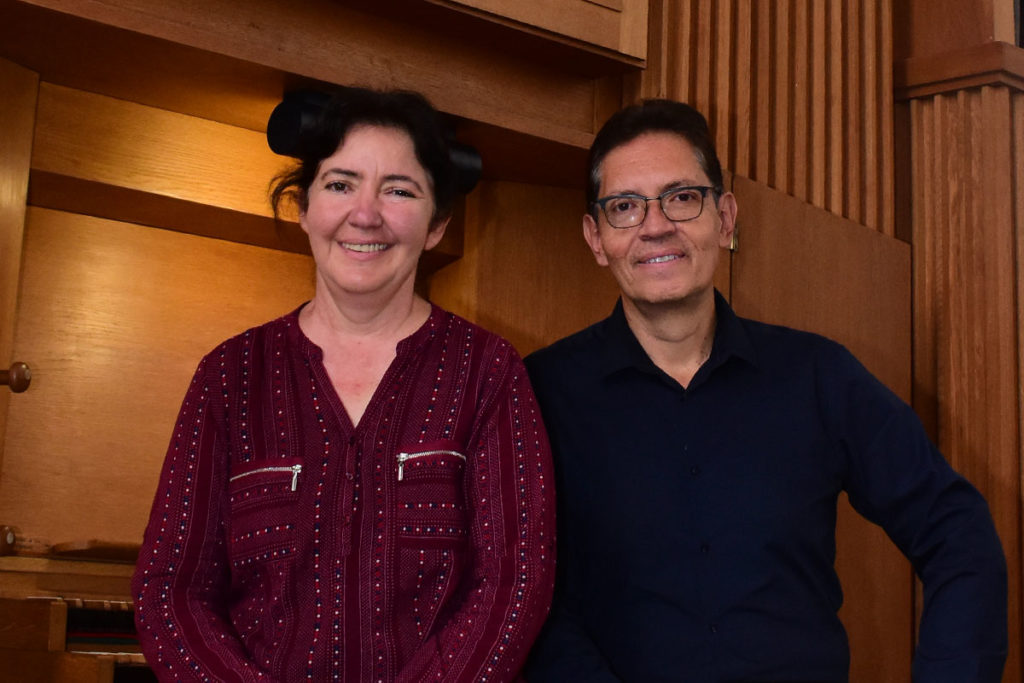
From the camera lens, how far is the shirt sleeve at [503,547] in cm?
178

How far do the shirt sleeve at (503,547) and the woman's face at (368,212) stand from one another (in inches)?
10.1

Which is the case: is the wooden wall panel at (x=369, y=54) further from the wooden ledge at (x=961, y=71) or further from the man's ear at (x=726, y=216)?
the wooden ledge at (x=961, y=71)

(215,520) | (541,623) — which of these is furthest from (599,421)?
(215,520)

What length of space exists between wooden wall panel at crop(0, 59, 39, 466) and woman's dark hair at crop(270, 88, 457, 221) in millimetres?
960

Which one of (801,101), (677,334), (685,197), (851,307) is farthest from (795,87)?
Answer: (677,334)

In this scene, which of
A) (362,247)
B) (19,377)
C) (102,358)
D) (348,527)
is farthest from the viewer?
(102,358)

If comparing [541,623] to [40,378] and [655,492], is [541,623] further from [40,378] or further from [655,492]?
[40,378]

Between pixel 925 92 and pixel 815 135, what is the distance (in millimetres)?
480

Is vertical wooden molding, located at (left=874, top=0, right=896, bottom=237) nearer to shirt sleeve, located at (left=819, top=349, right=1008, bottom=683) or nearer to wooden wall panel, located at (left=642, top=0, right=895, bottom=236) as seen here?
wooden wall panel, located at (left=642, top=0, right=895, bottom=236)

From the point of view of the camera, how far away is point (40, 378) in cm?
321

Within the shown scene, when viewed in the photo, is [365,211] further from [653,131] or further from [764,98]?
[764,98]

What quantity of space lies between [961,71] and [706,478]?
2.17 meters

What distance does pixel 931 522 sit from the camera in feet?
6.59

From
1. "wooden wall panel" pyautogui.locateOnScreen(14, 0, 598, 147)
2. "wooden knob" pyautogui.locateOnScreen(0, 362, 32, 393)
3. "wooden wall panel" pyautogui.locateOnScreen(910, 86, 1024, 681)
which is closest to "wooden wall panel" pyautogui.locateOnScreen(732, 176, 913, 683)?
"wooden wall panel" pyautogui.locateOnScreen(910, 86, 1024, 681)
